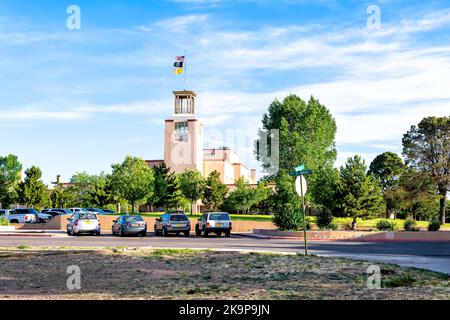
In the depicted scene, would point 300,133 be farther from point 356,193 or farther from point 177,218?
point 177,218

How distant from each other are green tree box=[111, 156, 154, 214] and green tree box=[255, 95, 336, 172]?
14.1 meters

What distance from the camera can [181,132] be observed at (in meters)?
87.9

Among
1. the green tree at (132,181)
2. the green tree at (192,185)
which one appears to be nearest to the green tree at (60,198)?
the green tree at (132,181)

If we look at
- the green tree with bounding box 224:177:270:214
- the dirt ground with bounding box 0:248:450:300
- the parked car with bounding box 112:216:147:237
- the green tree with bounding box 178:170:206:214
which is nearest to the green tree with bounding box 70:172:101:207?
the green tree with bounding box 178:170:206:214

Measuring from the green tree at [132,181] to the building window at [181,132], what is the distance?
61.5 feet

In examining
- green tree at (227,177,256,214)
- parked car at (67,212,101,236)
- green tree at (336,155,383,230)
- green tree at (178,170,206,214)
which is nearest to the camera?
parked car at (67,212,101,236)

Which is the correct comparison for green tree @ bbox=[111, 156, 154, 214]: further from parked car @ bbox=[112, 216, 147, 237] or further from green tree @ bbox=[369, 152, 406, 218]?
green tree @ bbox=[369, 152, 406, 218]

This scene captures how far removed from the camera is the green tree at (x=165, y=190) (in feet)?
235

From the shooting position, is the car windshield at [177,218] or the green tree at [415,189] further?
the green tree at [415,189]

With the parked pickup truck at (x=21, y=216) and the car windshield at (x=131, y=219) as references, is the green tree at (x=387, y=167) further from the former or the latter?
the car windshield at (x=131, y=219)

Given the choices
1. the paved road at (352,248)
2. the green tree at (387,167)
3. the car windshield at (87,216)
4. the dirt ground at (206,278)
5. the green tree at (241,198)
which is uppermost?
the green tree at (387,167)

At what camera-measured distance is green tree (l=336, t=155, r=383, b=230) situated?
4866cm

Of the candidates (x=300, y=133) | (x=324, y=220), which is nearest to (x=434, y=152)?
(x=300, y=133)

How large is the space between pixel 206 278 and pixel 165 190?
59972mm
